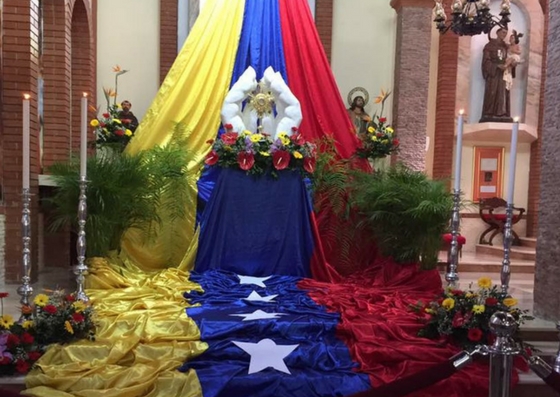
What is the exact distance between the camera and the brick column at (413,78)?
7.12 m

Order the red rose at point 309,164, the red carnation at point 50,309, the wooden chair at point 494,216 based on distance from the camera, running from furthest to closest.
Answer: the wooden chair at point 494,216
the red rose at point 309,164
the red carnation at point 50,309

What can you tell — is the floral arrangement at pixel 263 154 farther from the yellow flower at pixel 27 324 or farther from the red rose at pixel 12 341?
the red rose at pixel 12 341

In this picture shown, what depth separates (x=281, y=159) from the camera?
496cm

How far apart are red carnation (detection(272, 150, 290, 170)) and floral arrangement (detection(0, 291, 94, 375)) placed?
2.40 meters

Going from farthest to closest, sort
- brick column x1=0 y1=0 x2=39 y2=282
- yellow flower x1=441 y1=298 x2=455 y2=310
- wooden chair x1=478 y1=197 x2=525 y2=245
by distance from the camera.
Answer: wooden chair x1=478 y1=197 x2=525 y2=245 → brick column x1=0 y1=0 x2=39 y2=282 → yellow flower x1=441 y1=298 x2=455 y2=310

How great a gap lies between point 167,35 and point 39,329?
6.84 meters

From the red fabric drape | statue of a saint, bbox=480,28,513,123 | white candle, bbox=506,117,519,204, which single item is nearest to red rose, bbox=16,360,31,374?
the red fabric drape

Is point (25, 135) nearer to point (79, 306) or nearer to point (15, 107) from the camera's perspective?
point (79, 306)

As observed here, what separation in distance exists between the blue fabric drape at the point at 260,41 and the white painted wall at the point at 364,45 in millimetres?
2823

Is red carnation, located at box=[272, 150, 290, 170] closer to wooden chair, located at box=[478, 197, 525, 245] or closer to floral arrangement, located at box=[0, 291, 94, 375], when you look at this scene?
floral arrangement, located at box=[0, 291, 94, 375]

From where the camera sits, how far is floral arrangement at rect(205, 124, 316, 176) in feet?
16.3

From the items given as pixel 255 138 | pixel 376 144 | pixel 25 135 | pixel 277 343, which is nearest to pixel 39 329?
pixel 25 135

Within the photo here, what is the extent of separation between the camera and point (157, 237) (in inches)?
191

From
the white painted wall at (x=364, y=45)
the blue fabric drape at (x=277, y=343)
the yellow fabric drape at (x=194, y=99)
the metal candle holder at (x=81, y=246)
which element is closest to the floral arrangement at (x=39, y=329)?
the metal candle holder at (x=81, y=246)
